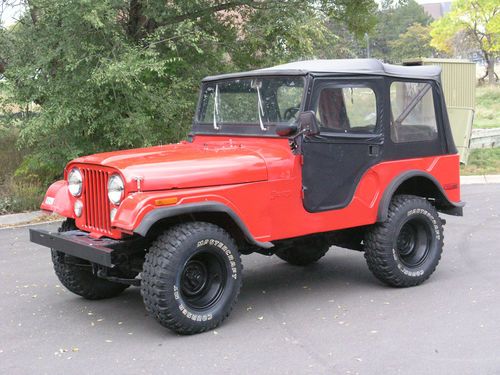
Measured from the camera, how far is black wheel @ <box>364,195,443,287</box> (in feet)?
19.1

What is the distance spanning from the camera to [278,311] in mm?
5445

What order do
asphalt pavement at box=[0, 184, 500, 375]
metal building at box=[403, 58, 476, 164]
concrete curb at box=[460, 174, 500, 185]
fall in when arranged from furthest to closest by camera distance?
metal building at box=[403, 58, 476, 164] < concrete curb at box=[460, 174, 500, 185] < asphalt pavement at box=[0, 184, 500, 375]

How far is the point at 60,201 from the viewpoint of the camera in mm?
5492

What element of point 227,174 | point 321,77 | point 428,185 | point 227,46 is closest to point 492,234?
point 428,185

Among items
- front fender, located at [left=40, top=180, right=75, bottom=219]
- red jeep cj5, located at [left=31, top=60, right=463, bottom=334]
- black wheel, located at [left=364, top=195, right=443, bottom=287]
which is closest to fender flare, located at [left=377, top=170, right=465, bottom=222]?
red jeep cj5, located at [left=31, top=60, right=463, bottom=334]

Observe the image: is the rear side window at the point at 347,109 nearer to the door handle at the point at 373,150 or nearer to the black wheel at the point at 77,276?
the door handle at the point at 373,150

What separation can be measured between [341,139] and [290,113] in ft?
1.65

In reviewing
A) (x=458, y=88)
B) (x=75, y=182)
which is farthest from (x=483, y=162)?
(x=75, y=182)

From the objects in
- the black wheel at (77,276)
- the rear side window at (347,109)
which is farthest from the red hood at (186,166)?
the black wheel at (77,276)

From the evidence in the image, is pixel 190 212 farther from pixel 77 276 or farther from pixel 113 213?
pixel 77 276

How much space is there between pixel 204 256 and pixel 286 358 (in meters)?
1.05

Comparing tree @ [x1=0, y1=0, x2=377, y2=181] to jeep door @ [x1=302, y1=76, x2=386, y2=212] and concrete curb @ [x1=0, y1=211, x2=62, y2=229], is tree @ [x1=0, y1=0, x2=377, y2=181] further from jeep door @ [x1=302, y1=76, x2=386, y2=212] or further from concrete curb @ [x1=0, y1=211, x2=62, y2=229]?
jeep door @ [x1=302, y1=76, x2=386, y2=212]

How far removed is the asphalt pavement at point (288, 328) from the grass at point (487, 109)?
16408 millimetres

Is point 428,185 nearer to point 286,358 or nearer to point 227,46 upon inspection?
point 286,358
